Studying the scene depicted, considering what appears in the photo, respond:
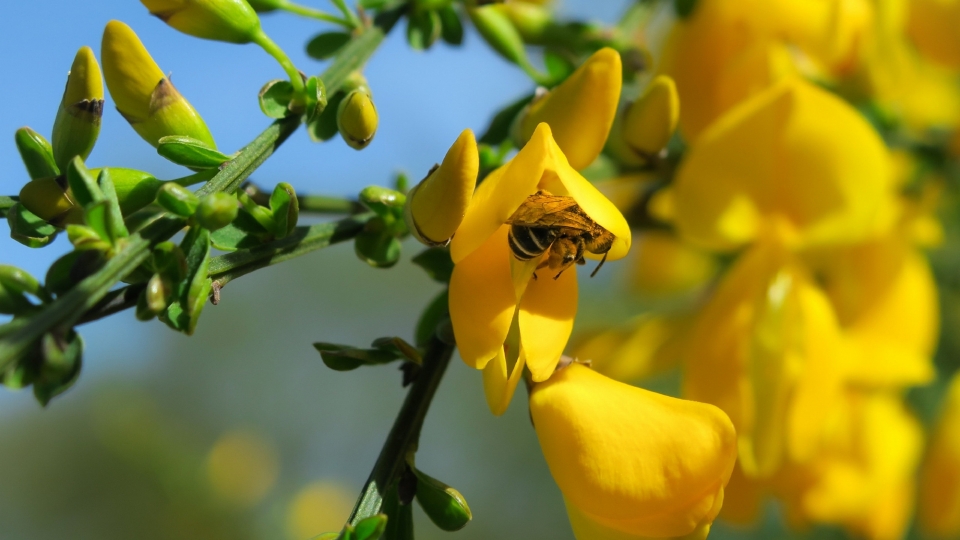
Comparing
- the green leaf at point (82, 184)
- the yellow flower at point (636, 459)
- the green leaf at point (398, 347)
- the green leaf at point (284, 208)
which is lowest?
the yellow flower at point (636, 459)

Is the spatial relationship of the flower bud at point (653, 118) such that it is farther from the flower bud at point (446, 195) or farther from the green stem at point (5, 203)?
the green stem at point (5, 203)

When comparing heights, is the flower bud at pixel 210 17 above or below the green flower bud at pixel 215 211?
above

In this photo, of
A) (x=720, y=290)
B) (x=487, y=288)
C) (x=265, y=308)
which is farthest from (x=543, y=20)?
(x=265, y=308)

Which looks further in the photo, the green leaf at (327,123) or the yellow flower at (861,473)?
the yellow flower at (861,473)

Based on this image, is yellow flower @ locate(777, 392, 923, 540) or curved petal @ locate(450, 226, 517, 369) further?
yellow flower @ locate(777, 392, 923, 540)

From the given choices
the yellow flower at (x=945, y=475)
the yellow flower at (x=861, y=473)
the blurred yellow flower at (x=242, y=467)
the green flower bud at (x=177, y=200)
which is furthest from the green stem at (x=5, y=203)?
the blurred yellow flower at (x=242, y=467)

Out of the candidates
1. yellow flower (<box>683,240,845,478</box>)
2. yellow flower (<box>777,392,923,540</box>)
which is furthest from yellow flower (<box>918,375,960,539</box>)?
yellow flower (<box>683,240,845,478</box>)

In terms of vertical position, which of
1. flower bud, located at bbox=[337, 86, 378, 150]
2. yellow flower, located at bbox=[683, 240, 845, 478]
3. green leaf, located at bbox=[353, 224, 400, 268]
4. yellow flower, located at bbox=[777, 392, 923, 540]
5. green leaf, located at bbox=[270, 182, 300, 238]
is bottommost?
yellow flower, located at bbox=[777, 392, 923, 540]

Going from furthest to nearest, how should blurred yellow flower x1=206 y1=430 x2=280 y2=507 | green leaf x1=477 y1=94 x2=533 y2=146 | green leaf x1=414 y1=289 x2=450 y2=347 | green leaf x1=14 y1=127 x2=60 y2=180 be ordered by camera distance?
blurred yellow flower x1=206 y1=430 x2=280 y2=507 < green leaf x1=477 y1=94 x2=533 y2=146 < green leaf x1=414 y1=289 x2=450 y2=347 < green leaf x1=14 y1=127 x2=60 y2=180

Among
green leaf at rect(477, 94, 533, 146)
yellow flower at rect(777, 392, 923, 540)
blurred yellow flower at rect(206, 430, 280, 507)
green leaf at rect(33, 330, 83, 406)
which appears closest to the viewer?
green leaf at rect(33, 330, 83, 406)

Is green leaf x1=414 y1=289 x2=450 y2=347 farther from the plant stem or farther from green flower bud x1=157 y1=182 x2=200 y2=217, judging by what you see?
green flower bud x1=157 y1=182 x2=200 y2=217
